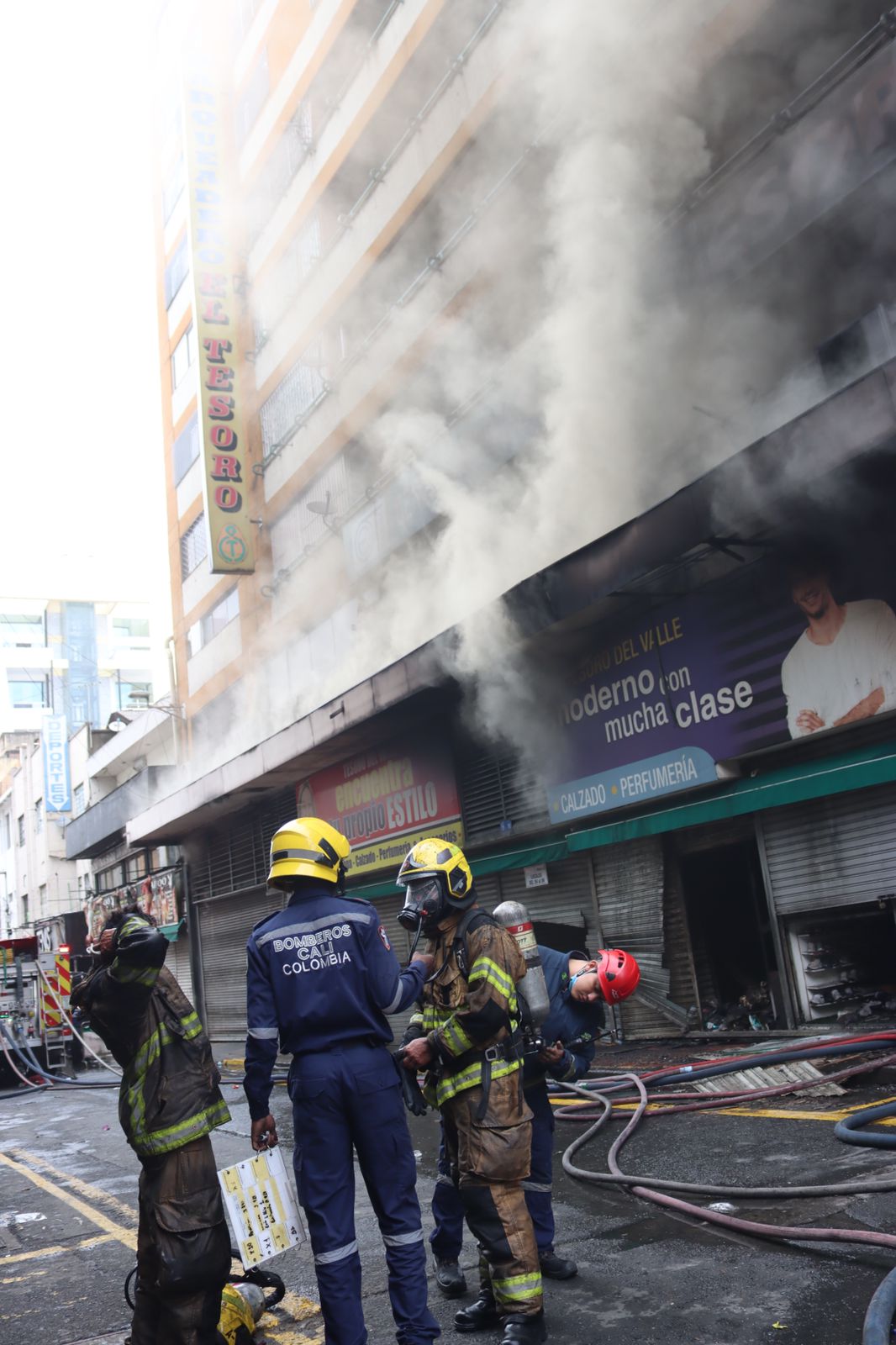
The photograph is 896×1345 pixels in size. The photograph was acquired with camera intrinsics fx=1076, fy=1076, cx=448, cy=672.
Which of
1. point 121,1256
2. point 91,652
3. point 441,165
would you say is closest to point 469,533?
point 441,165

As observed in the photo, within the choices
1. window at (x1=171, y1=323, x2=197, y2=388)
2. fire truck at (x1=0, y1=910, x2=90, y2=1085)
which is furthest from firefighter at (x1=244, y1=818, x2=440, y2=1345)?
window at (x1=171, y1=323, x2=197, y2=388)

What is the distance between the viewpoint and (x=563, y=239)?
10062mm

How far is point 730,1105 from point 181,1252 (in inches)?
145

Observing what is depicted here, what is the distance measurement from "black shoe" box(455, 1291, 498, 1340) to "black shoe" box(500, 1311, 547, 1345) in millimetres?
239

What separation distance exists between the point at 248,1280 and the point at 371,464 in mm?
12819

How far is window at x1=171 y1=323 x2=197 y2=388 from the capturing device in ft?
75.4

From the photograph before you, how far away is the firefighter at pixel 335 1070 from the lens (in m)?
2.92

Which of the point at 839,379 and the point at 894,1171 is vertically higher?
the point at 839,379

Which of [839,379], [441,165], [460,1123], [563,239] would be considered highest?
[441,165]

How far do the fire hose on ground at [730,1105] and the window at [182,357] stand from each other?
64.8 feet

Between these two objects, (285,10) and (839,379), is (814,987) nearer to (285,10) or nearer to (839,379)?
(839,379)

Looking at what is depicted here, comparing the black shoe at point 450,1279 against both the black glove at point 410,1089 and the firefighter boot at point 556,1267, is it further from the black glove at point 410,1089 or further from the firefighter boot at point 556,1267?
the black glove at point 410,1089

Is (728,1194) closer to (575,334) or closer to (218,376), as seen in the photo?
(575,334)

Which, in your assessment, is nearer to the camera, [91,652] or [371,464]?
[371,464]
